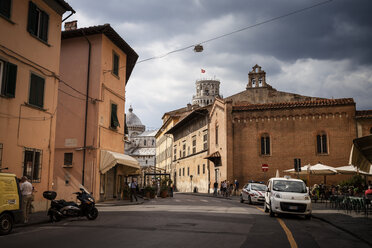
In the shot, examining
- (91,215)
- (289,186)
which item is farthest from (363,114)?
(91,215)

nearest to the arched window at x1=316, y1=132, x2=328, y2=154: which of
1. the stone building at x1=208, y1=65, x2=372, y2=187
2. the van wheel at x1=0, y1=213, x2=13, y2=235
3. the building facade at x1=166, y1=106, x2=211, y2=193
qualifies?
the stone building at x1=208, y1=65, x2=372, y2=187

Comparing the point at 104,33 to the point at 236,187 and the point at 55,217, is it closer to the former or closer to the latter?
the point at 55,217

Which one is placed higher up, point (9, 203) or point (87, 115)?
point (87, 115)

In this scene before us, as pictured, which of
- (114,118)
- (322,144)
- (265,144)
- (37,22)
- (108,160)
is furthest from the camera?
(265,144)

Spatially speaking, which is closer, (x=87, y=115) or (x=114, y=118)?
(x=87, y=115)

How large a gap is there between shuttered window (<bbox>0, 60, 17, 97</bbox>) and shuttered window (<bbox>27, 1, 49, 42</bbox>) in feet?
7.40

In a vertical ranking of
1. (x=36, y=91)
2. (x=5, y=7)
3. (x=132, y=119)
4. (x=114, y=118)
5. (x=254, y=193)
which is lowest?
(x=254, y=193)

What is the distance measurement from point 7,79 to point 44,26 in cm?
401

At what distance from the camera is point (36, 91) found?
1633cm

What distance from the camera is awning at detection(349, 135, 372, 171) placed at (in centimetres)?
1130

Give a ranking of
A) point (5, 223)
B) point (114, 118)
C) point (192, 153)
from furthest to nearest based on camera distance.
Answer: point (192, 153) < point (114, 118) < point (5, 223)

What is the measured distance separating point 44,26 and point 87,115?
23.5 ft

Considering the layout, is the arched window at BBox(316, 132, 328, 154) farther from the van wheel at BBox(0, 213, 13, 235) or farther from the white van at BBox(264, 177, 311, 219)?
the van wheel at BBox(0, 213, 13, 235)

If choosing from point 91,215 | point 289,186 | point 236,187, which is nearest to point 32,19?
point 91,215
